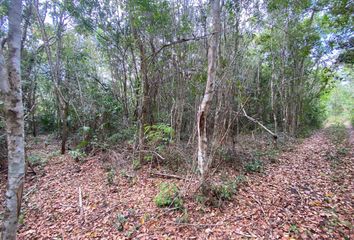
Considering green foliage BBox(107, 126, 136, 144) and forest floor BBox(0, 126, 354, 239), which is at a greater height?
green foliage BBox(107, 126, 136, 144)

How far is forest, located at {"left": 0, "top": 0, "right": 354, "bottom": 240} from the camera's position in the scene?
9.77 feet

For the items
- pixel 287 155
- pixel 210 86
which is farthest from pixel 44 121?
pixel 287 155

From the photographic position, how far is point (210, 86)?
3.66m

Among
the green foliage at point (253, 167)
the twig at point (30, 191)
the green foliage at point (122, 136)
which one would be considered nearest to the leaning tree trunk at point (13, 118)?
the twig at point (30, 191)

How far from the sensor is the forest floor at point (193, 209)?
115 inches

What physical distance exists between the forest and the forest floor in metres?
0.03

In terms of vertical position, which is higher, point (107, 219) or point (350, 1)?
point (350, 1)

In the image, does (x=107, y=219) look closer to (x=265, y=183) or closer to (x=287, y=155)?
(x=265, y=183)

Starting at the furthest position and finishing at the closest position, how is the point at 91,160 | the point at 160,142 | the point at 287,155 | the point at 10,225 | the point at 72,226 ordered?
the point at 287,155
the point at 91,160
the point at 160,142
the point at 72,226
the point at 10,225

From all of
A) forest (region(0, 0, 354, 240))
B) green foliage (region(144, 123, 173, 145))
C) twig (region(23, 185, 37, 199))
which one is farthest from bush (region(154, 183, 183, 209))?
twig (region(23, 185, 37, 199))

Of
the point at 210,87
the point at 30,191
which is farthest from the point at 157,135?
the point at 30,191

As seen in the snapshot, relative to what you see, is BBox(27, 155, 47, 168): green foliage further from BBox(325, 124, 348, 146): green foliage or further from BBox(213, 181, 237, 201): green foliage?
BBox(325, 124, 348, 146): green foliage

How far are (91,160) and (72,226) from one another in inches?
128

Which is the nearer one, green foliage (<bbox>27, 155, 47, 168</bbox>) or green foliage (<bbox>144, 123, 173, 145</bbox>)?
green foliage (<bbox>144, 123, 173, 145</bbox>)
